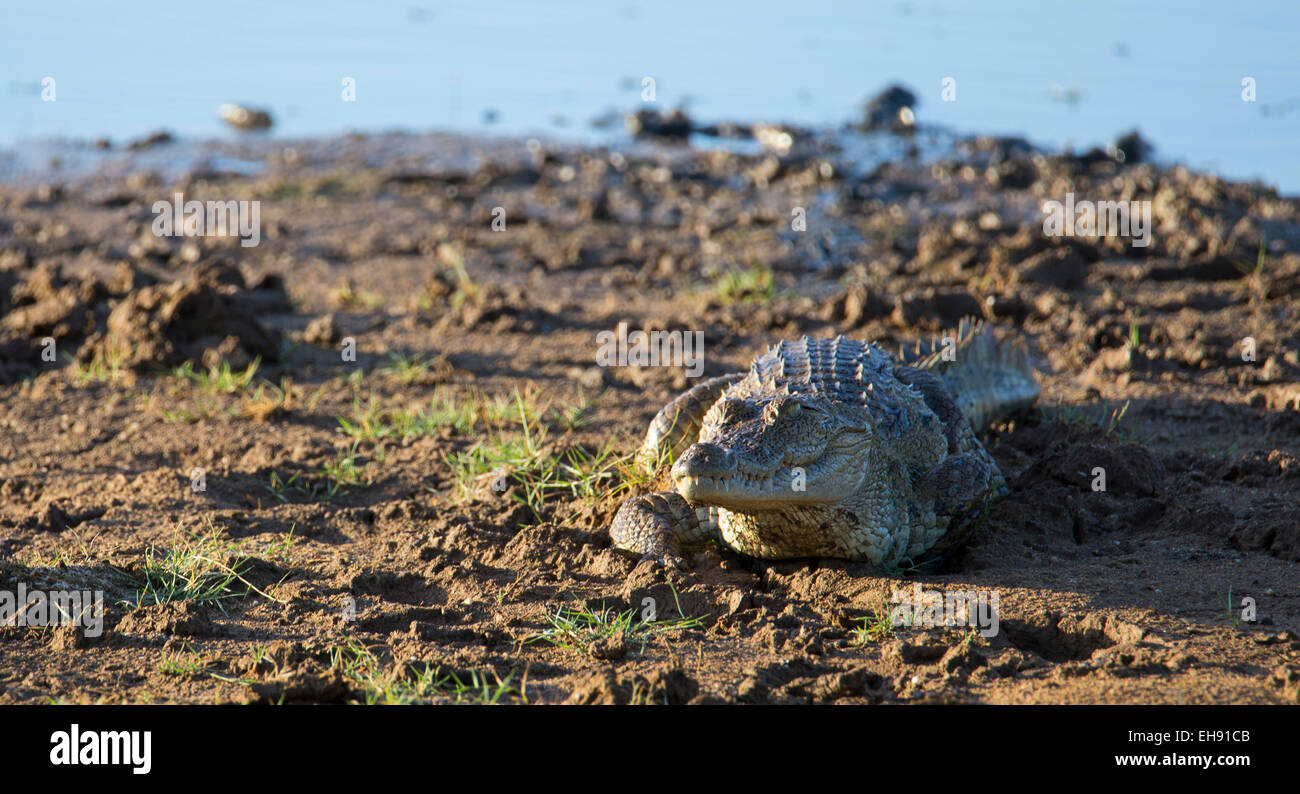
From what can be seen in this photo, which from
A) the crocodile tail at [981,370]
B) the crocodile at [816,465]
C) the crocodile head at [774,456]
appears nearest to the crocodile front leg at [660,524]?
the crocodile at [816,465]

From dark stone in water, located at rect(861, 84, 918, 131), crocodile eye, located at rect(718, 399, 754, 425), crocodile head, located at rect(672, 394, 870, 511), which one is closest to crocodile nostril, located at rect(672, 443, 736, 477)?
crocodile head, located at rect(672, 394, 870, 511)

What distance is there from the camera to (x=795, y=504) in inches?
153

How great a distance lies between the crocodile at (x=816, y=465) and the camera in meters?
3.79

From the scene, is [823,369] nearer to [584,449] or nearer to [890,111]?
[584,449]

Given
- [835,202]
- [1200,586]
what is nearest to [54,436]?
[1200,586]

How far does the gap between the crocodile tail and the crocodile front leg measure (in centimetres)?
156

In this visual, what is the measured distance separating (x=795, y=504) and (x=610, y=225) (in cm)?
691

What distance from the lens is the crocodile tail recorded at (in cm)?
545

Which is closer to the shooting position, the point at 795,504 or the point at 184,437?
the point at 795,504

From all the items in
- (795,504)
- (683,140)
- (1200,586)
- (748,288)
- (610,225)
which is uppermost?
(683,140)

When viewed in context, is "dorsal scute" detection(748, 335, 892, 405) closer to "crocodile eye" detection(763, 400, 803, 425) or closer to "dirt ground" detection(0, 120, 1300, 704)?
"crocodile eye" detection(763, 400, 803, 425)

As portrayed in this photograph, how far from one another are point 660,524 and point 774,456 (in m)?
0.65
